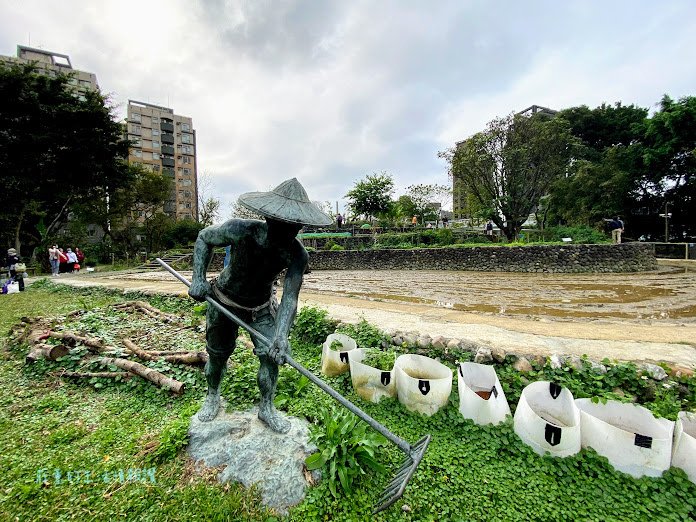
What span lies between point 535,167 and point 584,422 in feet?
81.1

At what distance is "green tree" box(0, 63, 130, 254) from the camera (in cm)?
1733

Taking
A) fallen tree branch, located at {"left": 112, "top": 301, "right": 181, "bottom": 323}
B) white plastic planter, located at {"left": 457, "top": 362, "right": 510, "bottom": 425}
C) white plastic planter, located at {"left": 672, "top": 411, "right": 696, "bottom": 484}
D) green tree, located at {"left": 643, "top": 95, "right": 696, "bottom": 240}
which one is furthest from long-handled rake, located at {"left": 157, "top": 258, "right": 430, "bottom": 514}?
green tree, located at {"left": 643, "top": 95, "right": 696, "bottom": 240}

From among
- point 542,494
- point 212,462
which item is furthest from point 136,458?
point 542,494

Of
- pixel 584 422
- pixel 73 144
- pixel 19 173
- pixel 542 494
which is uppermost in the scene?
pixel 73 144

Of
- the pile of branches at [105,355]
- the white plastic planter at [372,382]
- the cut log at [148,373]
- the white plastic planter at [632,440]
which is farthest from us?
the pile of branches at [105,355]

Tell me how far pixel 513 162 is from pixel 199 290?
82.0ft

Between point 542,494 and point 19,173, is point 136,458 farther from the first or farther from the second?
point 19,173

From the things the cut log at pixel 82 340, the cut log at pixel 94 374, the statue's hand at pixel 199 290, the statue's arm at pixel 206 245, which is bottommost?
the cut log at pixel 94 374

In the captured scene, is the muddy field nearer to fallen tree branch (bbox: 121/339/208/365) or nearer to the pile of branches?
fallen tree branch (bbox: 121/339/208/365)

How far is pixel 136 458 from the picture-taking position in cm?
245

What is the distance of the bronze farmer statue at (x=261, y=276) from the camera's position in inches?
88.7

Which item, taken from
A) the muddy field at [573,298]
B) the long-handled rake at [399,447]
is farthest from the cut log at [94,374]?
the muddy field at [573,298]

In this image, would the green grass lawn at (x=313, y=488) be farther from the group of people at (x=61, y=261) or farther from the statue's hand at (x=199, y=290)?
the group of people at (x=61, y=261)

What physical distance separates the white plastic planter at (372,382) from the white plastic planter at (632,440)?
5.46 ft
